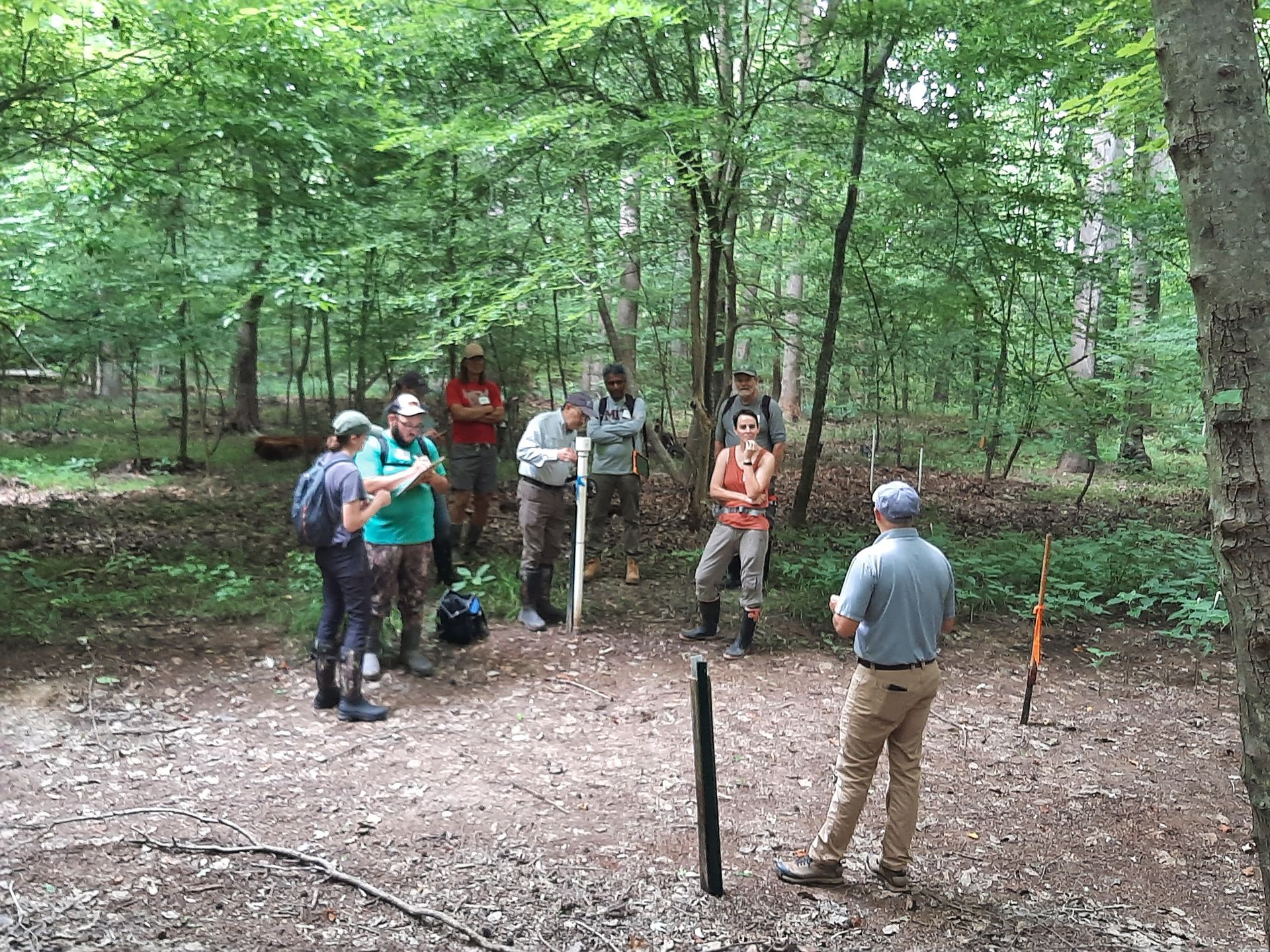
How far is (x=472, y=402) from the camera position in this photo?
297 inches

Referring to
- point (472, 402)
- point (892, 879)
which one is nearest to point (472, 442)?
point (472, 402)

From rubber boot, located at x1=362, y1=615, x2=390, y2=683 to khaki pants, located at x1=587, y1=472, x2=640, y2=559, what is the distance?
2494mm

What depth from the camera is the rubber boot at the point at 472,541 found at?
322 inches

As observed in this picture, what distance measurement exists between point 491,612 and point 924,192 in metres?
5.78

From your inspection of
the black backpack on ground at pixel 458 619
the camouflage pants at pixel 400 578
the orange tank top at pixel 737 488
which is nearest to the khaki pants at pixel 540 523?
the black backpack on ground at pixel 458 619

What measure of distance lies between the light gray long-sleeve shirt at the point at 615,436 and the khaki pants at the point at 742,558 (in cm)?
155

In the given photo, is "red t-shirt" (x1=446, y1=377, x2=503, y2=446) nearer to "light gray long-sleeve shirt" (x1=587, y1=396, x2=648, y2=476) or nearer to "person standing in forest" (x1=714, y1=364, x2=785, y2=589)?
"light gray long-sleeve shirt" (x1=587, y1=396, x2=648, y2=476)

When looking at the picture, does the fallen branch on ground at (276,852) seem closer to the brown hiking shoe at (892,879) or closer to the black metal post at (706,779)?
the black metal post at (706,779)

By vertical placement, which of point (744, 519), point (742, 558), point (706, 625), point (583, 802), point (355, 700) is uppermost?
point (744, 519)

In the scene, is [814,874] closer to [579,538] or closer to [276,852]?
[276,852]

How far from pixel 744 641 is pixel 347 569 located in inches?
114

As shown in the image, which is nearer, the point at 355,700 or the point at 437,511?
the point at 355,700

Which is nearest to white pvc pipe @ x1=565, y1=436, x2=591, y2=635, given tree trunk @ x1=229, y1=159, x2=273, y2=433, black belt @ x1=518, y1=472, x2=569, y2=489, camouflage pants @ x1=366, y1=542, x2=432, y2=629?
black belt @ x1=518, y1=472, x2=569, y2=489

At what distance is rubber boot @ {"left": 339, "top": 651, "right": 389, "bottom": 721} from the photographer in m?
5.06
